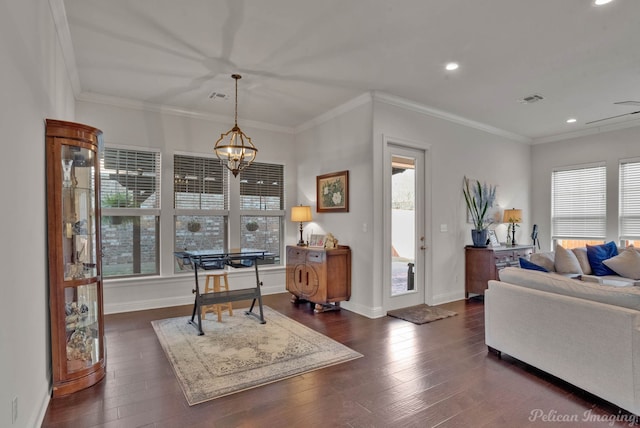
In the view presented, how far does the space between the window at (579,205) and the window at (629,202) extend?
0.24m

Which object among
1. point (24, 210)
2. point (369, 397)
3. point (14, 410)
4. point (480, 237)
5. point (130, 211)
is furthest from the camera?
point (480, 237)

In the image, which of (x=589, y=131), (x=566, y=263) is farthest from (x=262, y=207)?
(x=589, y=131)

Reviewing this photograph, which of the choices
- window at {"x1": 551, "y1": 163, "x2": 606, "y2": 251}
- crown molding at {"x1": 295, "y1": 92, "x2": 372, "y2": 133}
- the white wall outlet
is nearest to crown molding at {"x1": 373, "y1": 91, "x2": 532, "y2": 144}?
crown molding at {"x1": 295, "y1": 92, "x2": 372, "y2": 133}

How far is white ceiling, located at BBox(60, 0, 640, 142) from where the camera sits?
280 centimetres

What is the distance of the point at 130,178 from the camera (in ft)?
16.4

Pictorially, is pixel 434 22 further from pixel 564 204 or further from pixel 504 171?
pixel 564 204

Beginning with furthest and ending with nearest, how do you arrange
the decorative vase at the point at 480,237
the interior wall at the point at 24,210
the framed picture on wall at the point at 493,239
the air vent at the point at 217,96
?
the framed picture on wall at the point at 493,239 → the decorative vase at the point at 480,237 → the air vent at the point at 217,96 → the interior wall at the point at 24,210

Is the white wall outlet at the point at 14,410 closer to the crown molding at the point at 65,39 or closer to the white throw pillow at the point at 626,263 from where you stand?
the crown molding at the point at 65,39

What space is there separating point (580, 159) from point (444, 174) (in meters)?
3.04

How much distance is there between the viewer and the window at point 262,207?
231 inches

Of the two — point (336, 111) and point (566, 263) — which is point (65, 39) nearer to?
point (336, 111)

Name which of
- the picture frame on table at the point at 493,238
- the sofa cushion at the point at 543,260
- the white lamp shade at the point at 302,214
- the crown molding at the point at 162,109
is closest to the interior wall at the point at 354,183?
the white lamp shade at the point at 302,214

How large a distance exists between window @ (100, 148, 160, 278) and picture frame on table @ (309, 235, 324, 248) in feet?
7.51

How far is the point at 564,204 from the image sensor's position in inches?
264
